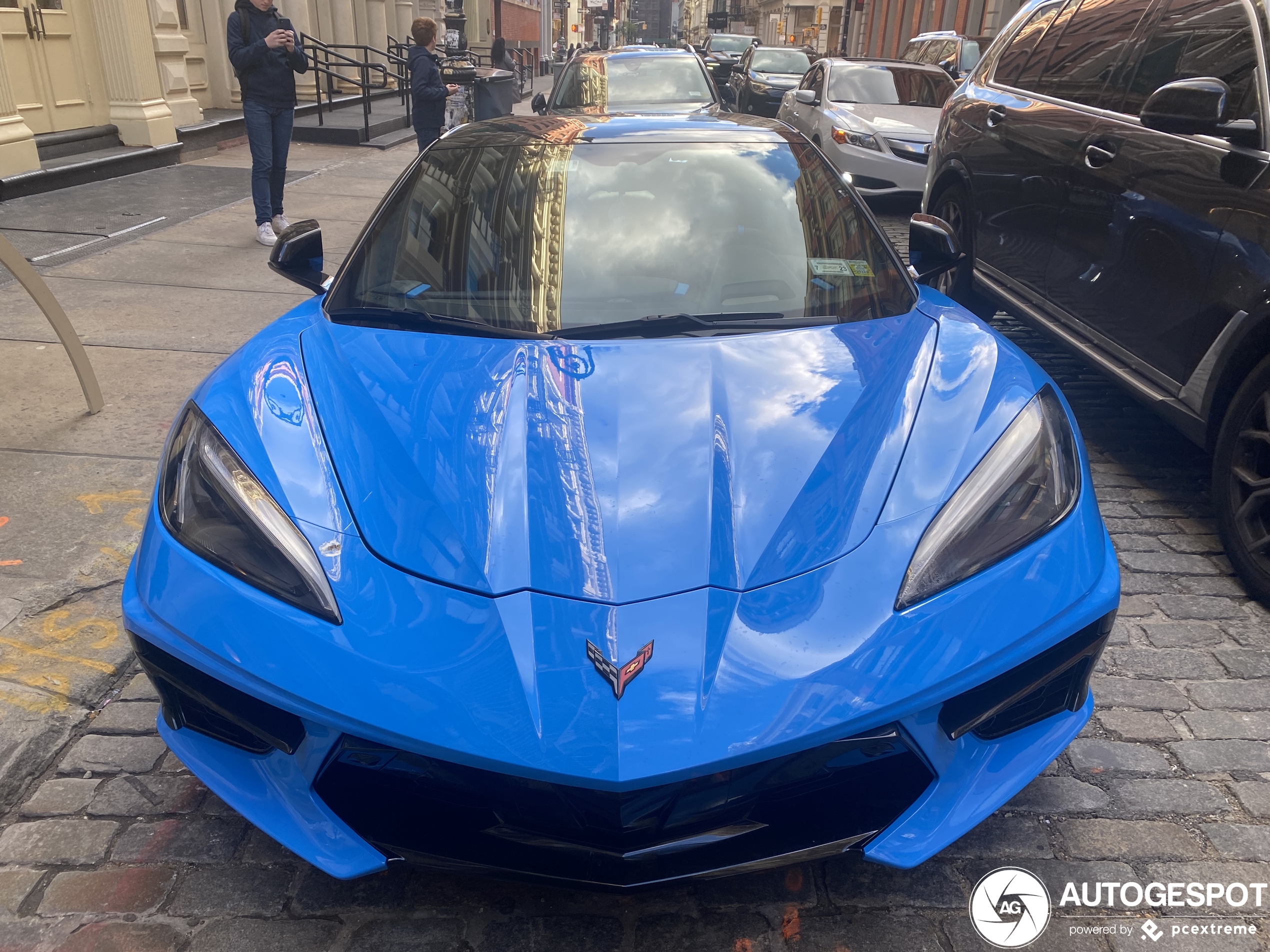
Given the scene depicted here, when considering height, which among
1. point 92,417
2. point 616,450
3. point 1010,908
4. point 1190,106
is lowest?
point 92,417

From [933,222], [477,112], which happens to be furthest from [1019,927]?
[477,112]

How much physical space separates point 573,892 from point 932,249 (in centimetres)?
237

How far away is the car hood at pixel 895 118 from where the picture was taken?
10312 mm

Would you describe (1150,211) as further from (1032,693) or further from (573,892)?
(573,892)

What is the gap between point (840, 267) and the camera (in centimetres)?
294

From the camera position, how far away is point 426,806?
1.73m

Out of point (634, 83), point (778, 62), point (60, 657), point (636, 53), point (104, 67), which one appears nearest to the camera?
point (60, 657)

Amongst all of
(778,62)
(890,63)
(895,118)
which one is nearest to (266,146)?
(895,118)

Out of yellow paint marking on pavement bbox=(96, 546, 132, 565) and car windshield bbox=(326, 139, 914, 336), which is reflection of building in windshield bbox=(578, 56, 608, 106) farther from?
yellow paint marking on pavement bbox=(96, 546, 132, 565)

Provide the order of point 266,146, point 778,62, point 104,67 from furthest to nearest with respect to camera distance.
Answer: point 778,62 < point 104,67 < point 266,146

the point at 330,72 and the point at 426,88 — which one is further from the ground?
the point at 426,88

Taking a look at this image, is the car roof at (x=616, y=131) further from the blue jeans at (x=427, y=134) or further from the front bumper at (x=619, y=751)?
the blue jeans at (x=427, y=134)

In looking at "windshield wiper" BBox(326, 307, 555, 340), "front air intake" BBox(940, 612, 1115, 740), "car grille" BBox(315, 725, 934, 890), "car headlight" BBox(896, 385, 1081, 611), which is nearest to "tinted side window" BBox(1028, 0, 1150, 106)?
"car headlight" BBox(896, 385, 1081, 611)

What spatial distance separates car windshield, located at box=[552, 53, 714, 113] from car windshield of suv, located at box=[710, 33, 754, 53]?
71.6ft
